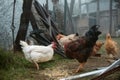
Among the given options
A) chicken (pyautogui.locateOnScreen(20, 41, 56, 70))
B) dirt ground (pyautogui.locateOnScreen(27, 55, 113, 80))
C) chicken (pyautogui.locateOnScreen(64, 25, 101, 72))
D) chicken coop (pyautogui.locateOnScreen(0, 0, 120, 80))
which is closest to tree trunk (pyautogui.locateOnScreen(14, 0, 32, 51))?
chicken coop (pyautogui.locateOnScreen(0, 0, 120, 80))

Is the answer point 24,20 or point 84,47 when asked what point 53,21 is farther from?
point 84,47

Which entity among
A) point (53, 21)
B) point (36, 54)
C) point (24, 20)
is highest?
point (24, 20)

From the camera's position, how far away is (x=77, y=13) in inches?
553

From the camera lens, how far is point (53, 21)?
8.38 m

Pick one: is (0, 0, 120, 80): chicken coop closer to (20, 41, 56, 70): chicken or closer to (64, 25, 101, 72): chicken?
(64, 25, 101, 72): chicken

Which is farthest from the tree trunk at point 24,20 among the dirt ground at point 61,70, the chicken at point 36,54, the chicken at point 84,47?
the chicken at point 84,47

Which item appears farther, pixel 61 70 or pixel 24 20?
pixel 24 20

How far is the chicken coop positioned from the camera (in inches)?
273

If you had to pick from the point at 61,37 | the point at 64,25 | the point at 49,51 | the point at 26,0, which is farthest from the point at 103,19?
the point at 49,51

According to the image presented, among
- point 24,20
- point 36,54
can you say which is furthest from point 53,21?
point 36,54

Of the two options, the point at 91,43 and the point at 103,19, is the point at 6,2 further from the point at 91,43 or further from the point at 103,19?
the point at 103,19

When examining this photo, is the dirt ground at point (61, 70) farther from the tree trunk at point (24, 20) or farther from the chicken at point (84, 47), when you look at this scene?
the tree trunk at point (24, 20)

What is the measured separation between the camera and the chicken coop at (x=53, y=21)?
22.7 feet

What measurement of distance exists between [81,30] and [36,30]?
6.34 metres
